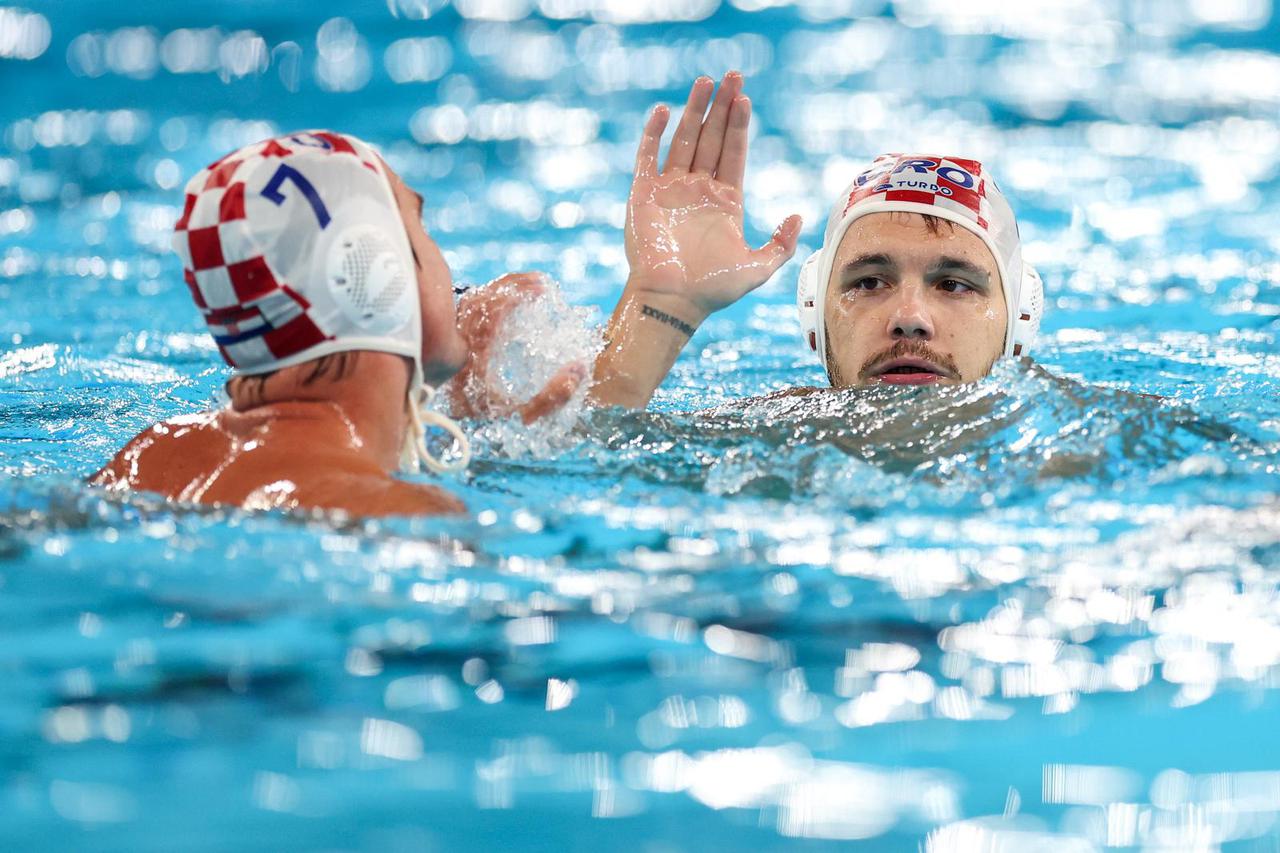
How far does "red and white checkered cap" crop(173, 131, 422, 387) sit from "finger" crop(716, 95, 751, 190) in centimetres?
137

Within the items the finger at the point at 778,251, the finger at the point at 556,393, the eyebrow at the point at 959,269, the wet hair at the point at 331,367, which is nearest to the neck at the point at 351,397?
the wet hair at the point at 331,367

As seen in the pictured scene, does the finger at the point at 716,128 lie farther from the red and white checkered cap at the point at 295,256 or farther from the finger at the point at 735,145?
the red and white checkered cap at the point at 295,256

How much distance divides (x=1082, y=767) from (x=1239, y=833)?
0.73ft

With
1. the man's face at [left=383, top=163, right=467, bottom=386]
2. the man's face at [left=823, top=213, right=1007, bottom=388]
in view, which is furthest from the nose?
the man's face at [left=383, top=163, right=467, bottom=386]

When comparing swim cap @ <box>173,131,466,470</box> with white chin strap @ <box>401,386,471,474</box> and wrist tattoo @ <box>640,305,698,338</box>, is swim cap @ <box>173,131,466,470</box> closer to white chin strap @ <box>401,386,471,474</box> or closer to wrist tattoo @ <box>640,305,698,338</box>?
white chin strap @ <box>401,386,471,474</box>

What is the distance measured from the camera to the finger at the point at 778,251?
12.3ft

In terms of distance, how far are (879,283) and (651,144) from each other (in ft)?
2.47

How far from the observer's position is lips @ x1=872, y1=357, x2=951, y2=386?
12.9ft

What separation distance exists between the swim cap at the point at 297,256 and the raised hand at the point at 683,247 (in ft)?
3.63

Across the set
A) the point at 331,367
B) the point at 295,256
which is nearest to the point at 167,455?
the point at 331,367

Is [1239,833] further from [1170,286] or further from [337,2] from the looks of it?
[337,2]

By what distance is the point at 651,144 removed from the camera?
12.7ft

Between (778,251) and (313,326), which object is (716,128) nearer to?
(778,251)

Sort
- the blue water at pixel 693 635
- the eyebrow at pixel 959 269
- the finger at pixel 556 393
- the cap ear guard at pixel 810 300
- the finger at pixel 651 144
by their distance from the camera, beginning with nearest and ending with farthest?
the blue water at pixel 693 635
the finger at pixel 556 393
the finger at pixel 651 144
the eyebrow at pixel 959 269
the cap ear guard at pixel 810 300
